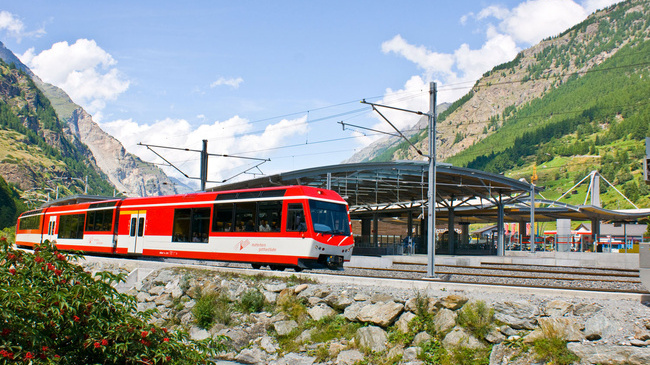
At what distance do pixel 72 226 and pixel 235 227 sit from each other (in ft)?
47.1

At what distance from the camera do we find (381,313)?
44.3 ft

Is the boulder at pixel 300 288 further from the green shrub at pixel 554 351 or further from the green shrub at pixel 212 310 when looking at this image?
the green shrub at pixel 554 351

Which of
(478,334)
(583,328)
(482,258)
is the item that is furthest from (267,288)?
(482,258)

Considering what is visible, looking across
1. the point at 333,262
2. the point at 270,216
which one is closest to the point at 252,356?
the point at 333,262

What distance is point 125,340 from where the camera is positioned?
657cm

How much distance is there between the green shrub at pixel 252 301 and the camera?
16703 mm

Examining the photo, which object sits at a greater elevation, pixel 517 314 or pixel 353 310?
pixel 517 314

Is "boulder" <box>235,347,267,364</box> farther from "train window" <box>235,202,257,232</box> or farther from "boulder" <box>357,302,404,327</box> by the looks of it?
"train window" <box>235,202,257,232</box>

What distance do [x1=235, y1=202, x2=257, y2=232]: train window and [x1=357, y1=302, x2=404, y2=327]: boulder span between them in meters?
6.94

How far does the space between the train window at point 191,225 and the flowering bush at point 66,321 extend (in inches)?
583

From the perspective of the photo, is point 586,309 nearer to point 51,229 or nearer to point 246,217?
point 246,217

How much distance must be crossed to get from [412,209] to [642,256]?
3385cm

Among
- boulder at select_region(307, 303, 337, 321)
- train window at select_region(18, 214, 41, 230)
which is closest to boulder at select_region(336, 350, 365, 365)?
boulder at select_region(307, 303, 337, 321)

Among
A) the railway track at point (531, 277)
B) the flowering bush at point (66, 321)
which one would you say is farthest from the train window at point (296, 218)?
the flowering bush at point (66, 321)
